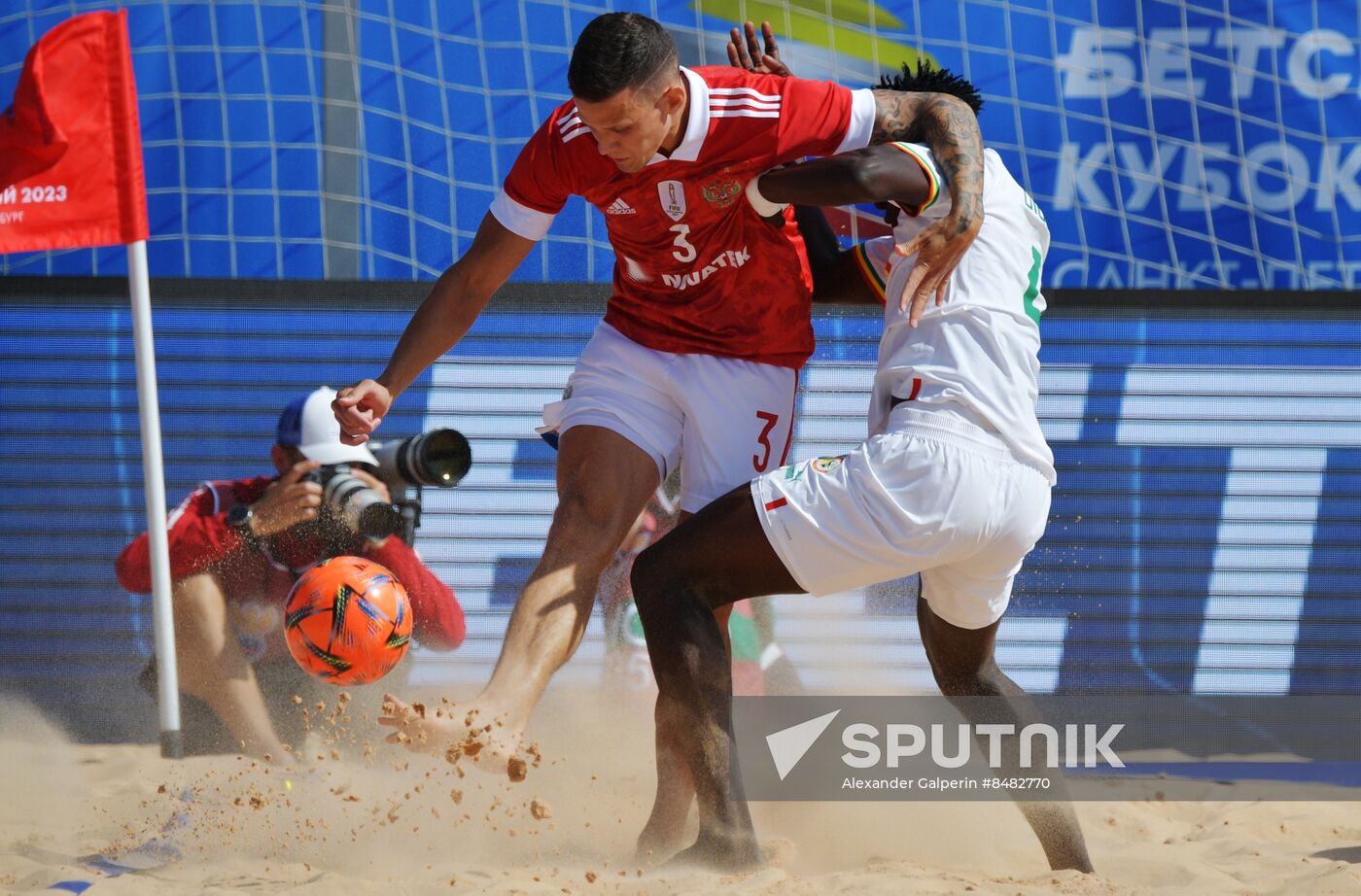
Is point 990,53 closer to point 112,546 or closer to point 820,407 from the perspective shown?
point 820,407

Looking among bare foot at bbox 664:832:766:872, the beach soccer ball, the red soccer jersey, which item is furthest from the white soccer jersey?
the beach soccer ball

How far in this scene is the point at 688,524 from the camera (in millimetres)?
2928

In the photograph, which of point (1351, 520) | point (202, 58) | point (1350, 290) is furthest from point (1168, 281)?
point (202, 58)

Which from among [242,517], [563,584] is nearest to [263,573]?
[242,517]

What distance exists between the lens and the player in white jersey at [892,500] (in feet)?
9.18

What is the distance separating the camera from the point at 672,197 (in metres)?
3.18

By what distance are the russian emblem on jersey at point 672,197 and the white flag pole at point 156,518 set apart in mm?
2209

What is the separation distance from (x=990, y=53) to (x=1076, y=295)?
1502mm

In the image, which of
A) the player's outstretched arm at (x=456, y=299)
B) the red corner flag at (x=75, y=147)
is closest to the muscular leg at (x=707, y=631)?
the player's outstretched arm at (x=456, y=299)

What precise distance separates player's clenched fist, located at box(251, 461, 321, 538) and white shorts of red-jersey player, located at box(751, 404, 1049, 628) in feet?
6.88

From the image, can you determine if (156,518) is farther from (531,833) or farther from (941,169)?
(941,169)

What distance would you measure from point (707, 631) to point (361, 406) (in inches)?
38.9

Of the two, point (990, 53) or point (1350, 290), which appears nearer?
point (1350, 290)
